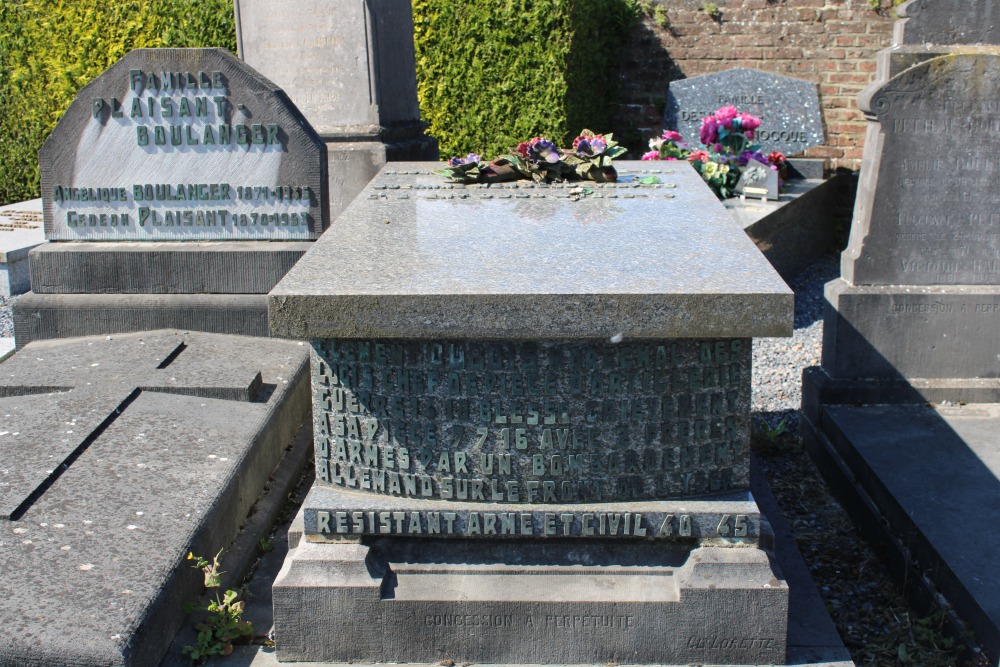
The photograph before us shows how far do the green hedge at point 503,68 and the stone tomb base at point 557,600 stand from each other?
278 inches

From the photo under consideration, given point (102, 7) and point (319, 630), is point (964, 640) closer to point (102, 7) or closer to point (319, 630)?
point (319, 630)

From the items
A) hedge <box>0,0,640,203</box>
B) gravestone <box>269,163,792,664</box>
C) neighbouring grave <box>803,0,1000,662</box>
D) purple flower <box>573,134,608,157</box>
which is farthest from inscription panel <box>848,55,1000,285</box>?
hedge <box>0,0,640,203</box>

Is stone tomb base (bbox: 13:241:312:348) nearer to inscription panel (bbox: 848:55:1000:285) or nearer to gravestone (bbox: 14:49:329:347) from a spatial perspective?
gravestone (bbox: 14:49:329:347)

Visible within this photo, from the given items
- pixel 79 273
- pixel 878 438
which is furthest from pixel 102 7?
pixel 878 438

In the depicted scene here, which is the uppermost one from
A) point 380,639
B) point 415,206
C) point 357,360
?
point 415,206

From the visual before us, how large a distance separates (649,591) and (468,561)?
0.46m

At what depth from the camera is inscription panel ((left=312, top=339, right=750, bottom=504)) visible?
248cm

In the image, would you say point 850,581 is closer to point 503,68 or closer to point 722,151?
point 722,151

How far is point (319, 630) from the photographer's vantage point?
2.54 m

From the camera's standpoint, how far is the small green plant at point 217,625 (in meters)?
2.60

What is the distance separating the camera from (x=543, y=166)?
3951mm

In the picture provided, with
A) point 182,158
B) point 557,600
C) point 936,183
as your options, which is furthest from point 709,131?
point 557,600

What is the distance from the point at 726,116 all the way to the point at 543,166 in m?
4.85

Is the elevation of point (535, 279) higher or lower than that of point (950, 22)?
lower
